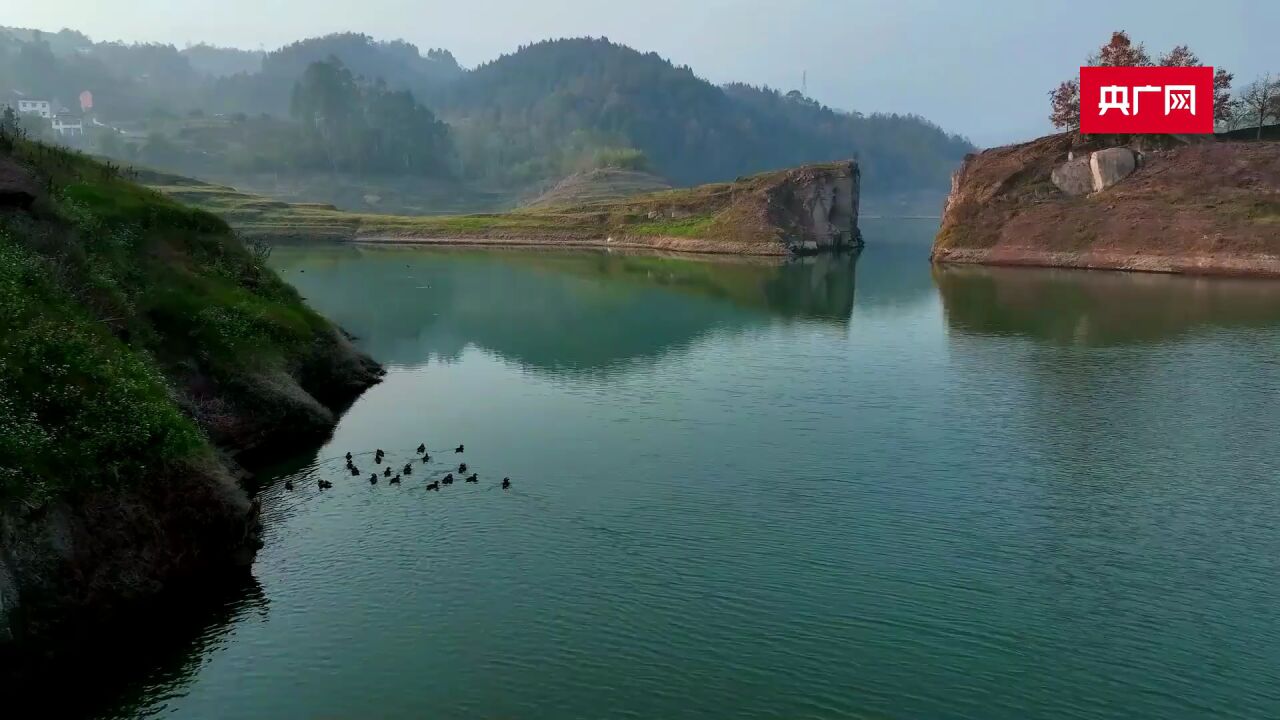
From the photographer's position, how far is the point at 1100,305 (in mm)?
85812

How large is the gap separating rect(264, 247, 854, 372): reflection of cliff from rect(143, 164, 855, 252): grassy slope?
18.9 m

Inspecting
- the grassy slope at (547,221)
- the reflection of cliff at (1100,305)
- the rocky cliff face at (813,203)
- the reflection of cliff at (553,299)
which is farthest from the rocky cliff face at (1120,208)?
the grassy slope at (547,221)

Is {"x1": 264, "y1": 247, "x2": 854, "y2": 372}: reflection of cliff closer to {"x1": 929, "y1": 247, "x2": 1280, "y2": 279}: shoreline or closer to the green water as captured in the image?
the green water

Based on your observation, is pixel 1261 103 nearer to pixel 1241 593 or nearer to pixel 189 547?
pixel 1241 593

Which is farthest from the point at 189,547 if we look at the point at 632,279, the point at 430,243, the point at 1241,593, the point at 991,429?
the point at 430,243

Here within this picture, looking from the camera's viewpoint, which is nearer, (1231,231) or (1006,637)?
(1006,637)

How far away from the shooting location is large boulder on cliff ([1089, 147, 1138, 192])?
129500 mm

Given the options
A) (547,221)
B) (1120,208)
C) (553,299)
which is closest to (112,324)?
(553,299)

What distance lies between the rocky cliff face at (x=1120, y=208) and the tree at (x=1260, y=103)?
1770 centimetres

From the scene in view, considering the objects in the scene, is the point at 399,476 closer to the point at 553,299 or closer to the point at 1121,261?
the point at 553,299

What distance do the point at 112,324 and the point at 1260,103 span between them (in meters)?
176

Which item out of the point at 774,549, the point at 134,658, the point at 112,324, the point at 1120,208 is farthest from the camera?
the point at 1120,208

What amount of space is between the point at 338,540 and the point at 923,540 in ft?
63.7

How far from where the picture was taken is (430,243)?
17138 centimetres
